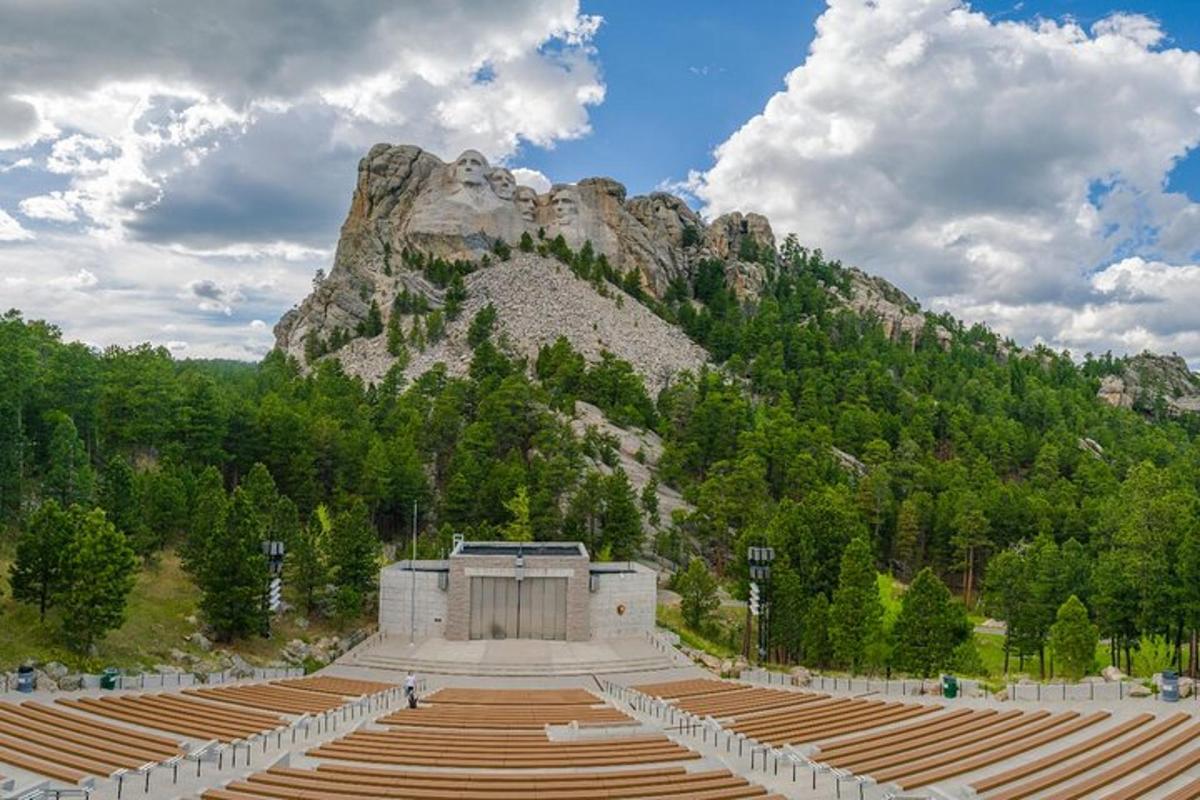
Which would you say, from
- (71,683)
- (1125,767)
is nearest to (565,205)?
(71,683)

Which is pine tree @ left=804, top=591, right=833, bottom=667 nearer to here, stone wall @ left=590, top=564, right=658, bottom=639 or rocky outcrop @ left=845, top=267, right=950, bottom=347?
stone wall @ left=590, top=564, right=658, bottom=639

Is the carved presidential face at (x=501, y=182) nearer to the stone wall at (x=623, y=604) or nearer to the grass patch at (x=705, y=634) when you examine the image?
the grass patch at (x=705, y=634)

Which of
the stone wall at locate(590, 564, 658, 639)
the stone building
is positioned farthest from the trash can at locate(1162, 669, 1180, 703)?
the stone building

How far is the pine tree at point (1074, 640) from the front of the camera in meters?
40.0

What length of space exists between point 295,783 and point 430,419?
5755 cm

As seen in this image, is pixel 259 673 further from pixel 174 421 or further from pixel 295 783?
pixel 174 421

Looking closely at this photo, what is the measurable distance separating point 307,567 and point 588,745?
26926 millimetres

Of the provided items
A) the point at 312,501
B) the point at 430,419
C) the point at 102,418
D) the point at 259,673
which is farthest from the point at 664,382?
the point at 259,673

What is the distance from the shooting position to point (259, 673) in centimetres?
3688

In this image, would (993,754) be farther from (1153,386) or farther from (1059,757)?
(1153,386)

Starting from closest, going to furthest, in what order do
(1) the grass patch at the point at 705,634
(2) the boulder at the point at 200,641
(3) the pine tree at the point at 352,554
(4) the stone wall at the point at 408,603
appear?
(2) the boulder at the point at 200,641
(4) the stone wall at the point at 408,603
(3) the pine tree at the point at 352,554
(1) the grass patch at the point at 705,634

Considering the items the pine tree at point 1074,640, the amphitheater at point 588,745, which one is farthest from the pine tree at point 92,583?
the pine tree at point 1074,640

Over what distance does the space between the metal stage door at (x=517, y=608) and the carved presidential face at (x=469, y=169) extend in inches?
4267

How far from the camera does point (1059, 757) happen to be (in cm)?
2239
